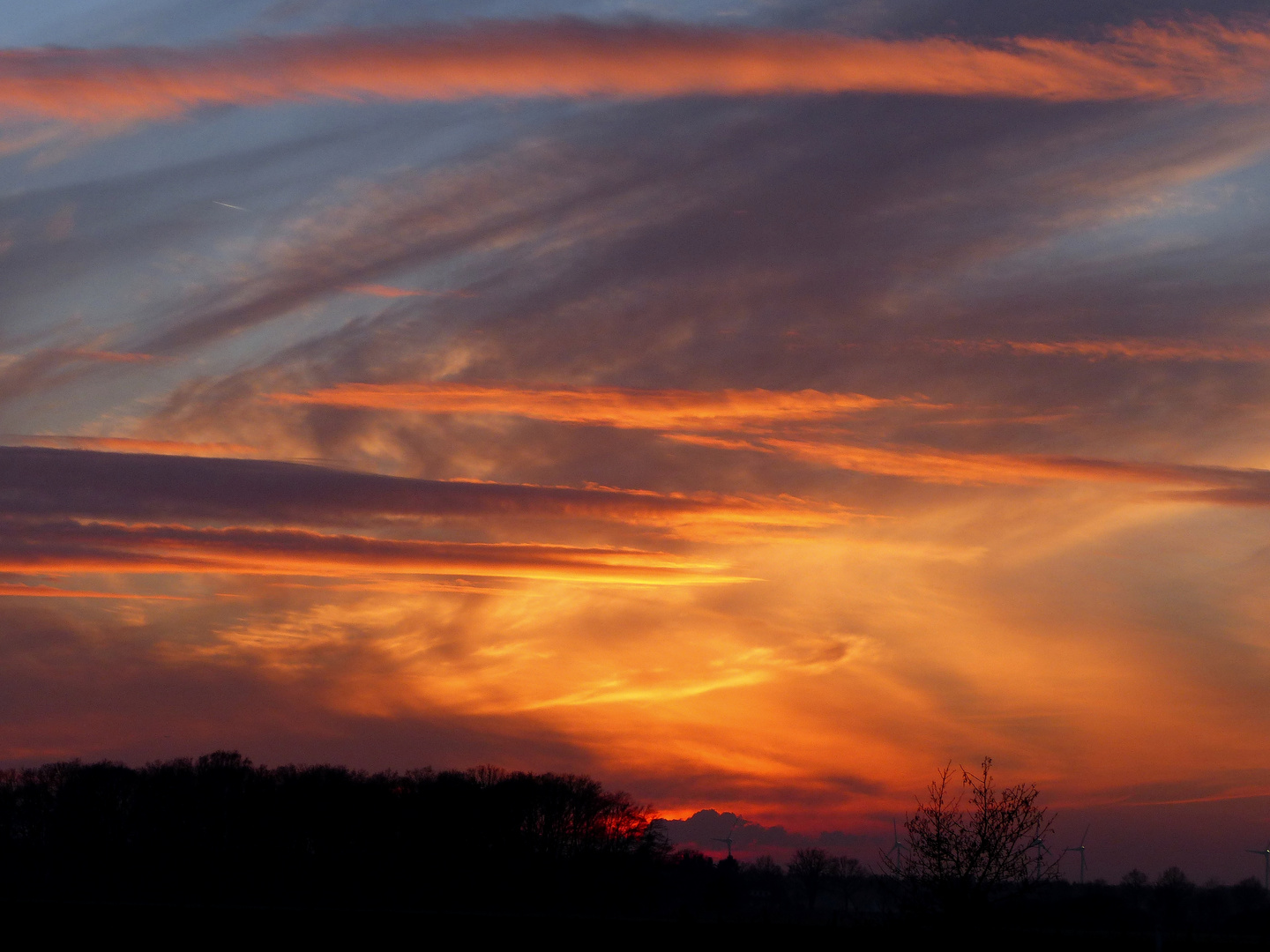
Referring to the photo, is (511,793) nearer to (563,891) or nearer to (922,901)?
(563,891)

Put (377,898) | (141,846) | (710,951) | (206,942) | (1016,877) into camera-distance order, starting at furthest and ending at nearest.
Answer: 1. (141,846)
2. (377,898)
3. (710,951)
4. (206,942)
5. (1016,877)

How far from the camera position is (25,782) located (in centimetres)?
16962

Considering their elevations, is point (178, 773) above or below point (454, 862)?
above

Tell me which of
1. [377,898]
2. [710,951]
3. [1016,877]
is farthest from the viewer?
[377,898]

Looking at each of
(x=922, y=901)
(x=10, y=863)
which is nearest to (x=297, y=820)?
(x=10, y=863)

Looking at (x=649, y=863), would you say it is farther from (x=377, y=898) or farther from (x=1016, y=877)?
(x=1016, y=877)

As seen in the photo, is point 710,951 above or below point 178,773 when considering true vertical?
below

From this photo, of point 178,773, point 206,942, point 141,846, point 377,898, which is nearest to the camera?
point 206,942

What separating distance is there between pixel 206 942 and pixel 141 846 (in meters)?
111

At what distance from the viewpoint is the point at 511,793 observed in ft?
579

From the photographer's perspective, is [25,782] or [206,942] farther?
[25,782]

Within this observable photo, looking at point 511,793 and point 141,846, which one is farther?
point 511,793

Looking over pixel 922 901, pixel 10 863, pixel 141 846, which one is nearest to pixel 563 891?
pixel 141 846

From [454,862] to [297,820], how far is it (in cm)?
2124
